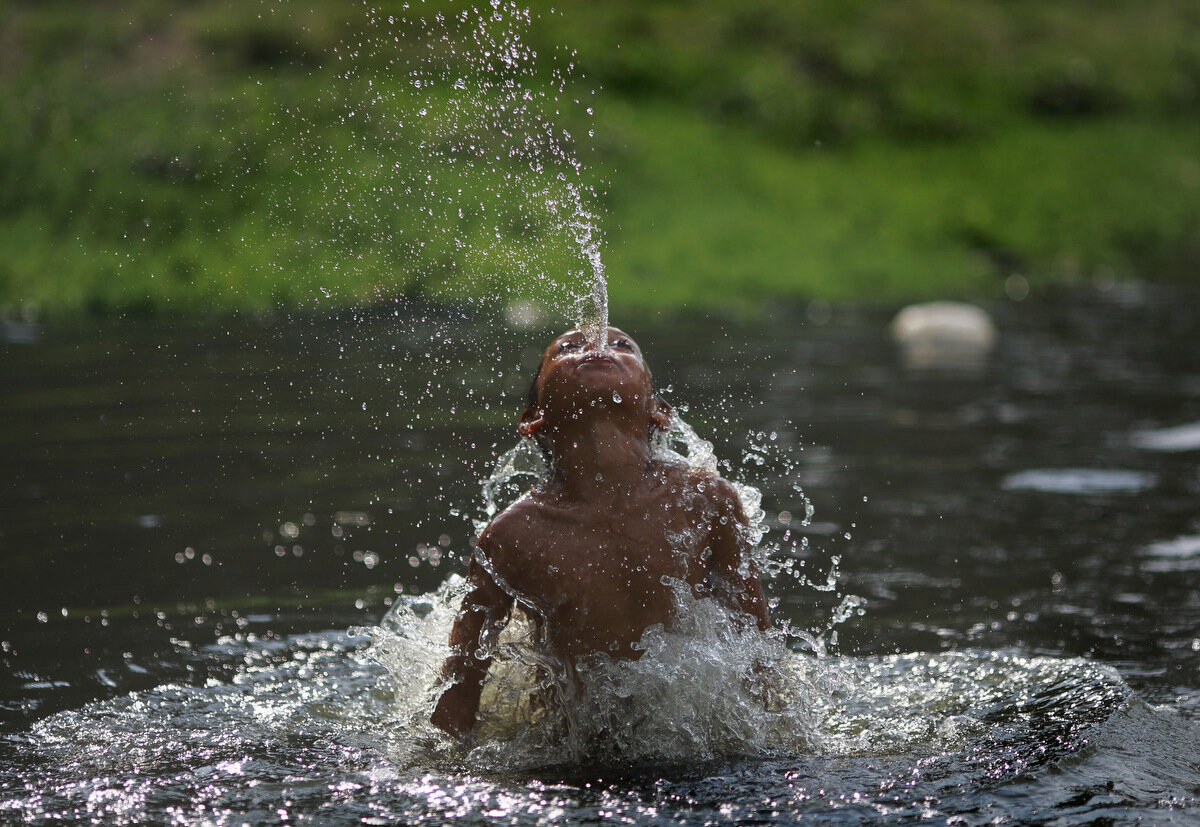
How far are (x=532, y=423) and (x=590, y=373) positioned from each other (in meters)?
0.27

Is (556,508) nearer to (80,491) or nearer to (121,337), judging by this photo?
(80,491)

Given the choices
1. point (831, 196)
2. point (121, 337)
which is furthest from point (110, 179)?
point (831, 196)

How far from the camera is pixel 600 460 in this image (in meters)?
4.01

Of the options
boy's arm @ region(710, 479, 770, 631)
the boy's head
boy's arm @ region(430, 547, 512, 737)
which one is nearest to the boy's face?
the boy's head

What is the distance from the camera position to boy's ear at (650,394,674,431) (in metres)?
4.21

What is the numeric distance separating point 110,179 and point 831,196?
10.7 meters

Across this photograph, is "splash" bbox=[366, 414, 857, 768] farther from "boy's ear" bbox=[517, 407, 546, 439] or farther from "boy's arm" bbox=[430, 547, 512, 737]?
"boy's ear" bbox=[517, 407, 546, 439]

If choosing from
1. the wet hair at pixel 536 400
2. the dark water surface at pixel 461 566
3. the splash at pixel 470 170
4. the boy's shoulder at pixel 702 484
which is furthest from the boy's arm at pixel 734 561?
the splash at pixel 470 170

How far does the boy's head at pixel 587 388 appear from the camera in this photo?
159 inches

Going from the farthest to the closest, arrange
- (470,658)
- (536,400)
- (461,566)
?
1. (461,566)
2. (536,400)
3. (470,658)

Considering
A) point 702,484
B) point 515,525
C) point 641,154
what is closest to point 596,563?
point 515,525

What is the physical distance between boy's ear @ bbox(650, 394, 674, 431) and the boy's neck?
0.16 m

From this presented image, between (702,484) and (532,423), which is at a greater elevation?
(532,423)

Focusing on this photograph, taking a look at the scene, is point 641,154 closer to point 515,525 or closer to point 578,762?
point 515,525
